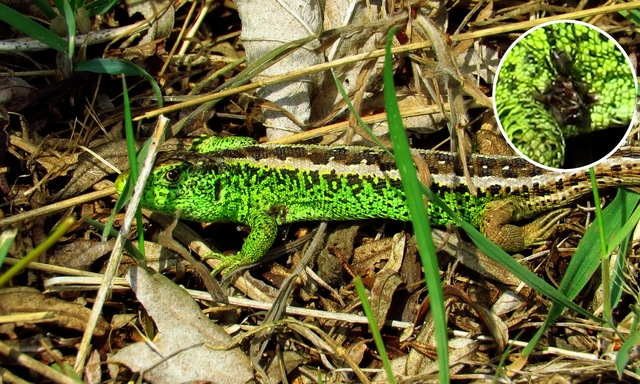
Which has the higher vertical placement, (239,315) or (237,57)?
(237,57)

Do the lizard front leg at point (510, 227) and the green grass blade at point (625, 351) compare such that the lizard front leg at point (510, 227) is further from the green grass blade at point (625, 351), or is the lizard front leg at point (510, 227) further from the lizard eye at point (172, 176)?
the lizard eye at point (172, 176)

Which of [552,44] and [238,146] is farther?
[238,146]

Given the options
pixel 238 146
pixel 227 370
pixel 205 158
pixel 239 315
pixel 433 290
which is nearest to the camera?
pixel 433 290

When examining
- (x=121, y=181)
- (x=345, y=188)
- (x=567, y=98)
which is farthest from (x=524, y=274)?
(x=121, y=181)

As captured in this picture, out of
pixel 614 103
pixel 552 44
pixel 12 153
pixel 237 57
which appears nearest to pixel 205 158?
pixel 237 57

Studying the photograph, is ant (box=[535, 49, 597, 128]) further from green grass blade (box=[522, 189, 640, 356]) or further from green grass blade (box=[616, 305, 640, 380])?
green grass blade (box=[616, 305, 640, 380])

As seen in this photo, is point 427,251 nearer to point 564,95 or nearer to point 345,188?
point 345,188

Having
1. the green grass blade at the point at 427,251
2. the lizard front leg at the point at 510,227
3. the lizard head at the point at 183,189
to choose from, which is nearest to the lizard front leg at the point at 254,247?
the lizard head at the point at 183,189

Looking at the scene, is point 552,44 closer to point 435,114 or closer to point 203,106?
point 435,114
